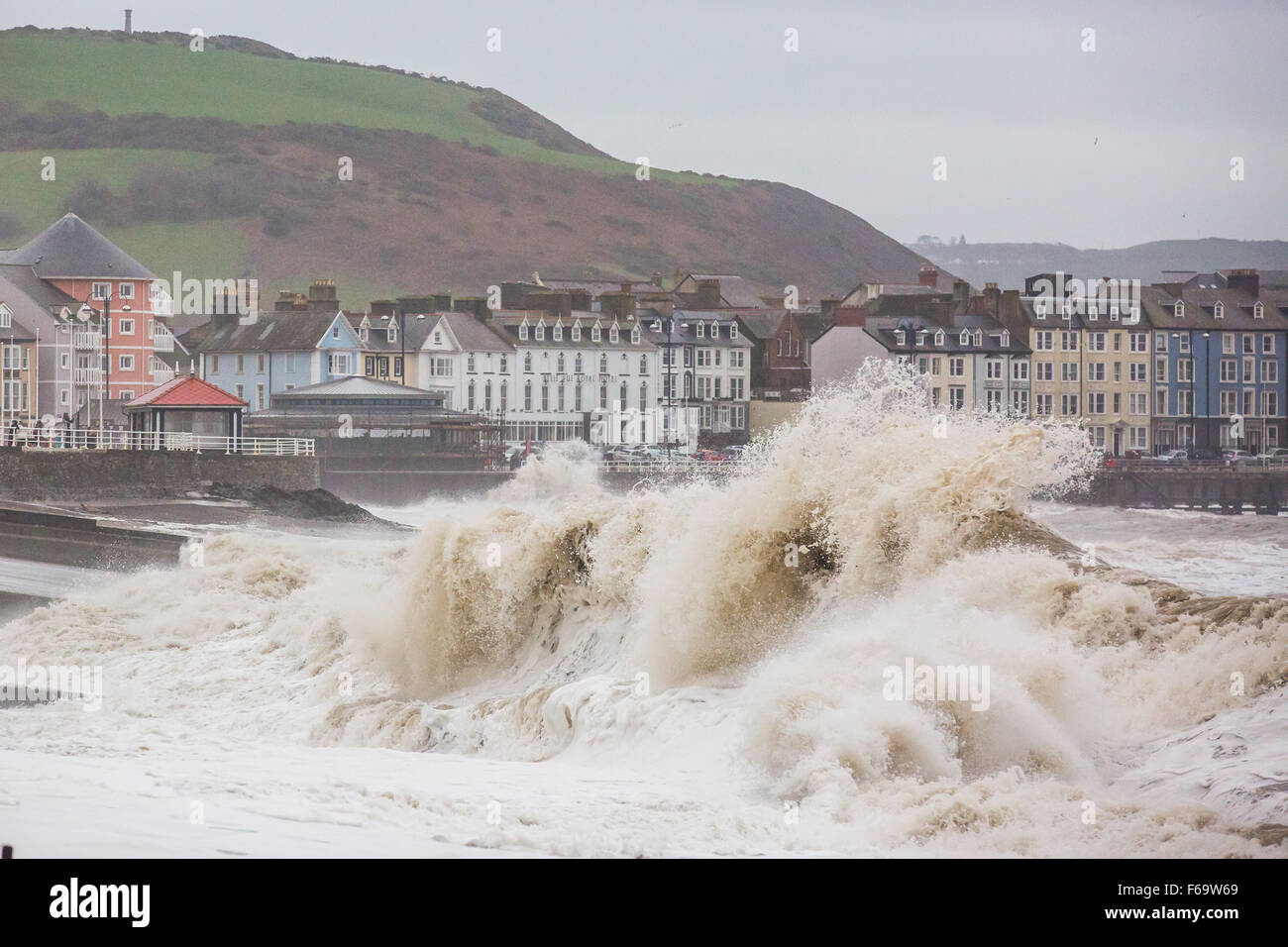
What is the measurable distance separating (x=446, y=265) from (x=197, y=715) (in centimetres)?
14336

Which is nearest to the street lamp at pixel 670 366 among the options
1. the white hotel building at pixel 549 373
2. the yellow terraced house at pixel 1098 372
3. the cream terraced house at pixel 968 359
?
the white hotel building at pixel 549 373

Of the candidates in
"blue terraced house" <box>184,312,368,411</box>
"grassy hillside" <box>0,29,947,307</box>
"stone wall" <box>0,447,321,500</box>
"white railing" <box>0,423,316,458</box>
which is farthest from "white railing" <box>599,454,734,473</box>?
"grassy hillside" <box>0,29,947,307</box>

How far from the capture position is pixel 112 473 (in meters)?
53.9

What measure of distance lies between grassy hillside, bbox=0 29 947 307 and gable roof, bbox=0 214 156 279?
60.4 meters

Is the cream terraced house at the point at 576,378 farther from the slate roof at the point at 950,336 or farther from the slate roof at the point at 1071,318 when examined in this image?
the slate roof at the point at 1071,318

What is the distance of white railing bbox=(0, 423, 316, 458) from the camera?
55.9m

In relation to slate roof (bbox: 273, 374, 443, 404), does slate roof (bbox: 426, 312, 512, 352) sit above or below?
above

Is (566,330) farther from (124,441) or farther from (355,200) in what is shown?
(355,200)

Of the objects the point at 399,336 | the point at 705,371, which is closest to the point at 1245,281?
the point at 705,371

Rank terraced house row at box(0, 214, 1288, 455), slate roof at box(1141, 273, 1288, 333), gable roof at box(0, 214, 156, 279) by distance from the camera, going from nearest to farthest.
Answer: terraced house row at box(0, 214, 1288, 455)
slate roof at box(1141, 273, 1288, 333)
gable roof at box(0, 214, 156, 279)

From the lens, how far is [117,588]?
3011 cm

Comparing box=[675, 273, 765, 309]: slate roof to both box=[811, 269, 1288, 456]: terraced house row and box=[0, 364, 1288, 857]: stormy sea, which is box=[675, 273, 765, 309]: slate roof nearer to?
box=[811, 269, 1288, 456]: terraced house row

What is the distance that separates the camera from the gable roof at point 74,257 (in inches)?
3285

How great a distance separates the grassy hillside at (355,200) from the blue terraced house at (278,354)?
5809cm
